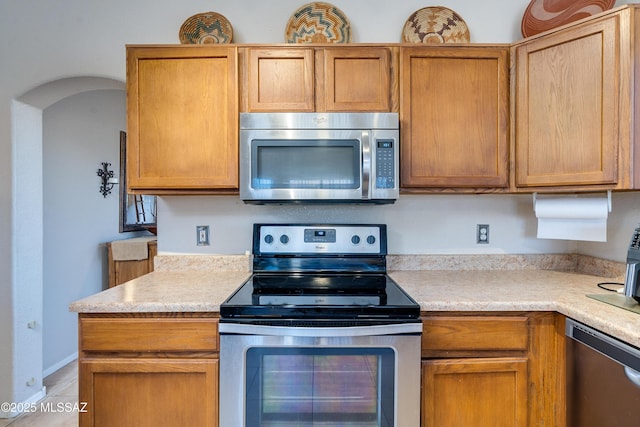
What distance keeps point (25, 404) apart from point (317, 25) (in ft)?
9.88

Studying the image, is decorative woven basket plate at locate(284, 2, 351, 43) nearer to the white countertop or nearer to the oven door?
the white countertop

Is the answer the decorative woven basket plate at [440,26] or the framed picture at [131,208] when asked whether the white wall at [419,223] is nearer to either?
the decorative woven basket plate at [440,26]

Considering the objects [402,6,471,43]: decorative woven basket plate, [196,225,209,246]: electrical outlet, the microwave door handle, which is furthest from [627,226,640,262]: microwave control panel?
[196,225,209,246]: electrical outlet

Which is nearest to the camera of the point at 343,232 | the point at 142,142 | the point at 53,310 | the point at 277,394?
the point at 277,394

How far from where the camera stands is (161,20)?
6.71ft

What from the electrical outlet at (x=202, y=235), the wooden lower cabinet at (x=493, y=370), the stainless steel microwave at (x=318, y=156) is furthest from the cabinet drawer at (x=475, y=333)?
the electrical outlet at (x=202, y=235)

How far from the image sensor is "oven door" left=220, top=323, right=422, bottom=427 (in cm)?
131

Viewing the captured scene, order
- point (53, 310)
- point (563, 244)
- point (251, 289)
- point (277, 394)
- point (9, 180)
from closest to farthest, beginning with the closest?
point (277, 394), point (251, 289), point (563, 244), point (9, 180), point (53, 310)

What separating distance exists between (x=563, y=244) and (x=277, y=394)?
179 cm

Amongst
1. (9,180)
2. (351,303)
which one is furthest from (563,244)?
(9,180)

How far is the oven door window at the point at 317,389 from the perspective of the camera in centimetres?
133

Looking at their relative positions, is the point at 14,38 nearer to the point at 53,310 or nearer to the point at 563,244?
the point at 53,310

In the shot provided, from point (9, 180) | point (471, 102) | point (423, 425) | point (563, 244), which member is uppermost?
point (471, 102)

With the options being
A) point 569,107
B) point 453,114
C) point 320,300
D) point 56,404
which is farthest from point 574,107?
point 56,404
